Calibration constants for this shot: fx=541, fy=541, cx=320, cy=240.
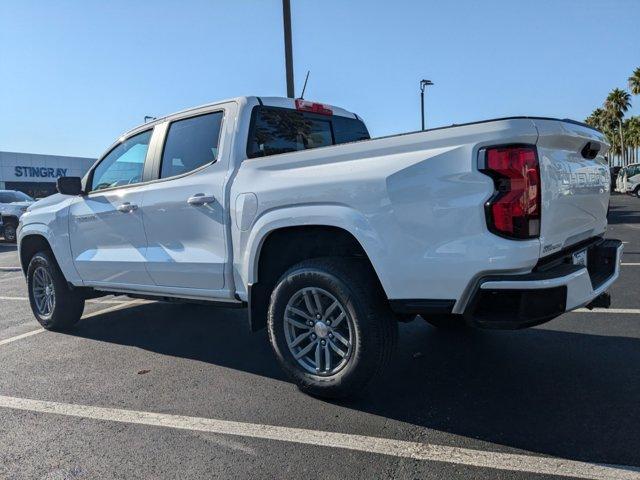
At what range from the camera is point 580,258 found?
10.7 feet

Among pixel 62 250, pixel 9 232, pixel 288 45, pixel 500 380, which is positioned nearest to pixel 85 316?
pixel 62 250

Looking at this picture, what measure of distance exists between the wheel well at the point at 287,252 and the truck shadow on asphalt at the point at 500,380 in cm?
69

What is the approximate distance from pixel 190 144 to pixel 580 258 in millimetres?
2992

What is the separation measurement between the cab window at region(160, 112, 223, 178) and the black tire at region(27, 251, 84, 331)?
78.4 inches

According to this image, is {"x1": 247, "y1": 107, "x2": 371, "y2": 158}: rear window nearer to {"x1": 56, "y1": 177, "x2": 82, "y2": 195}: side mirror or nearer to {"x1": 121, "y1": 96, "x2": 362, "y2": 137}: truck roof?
{"x1": 121, "y1": 96, "x2": 362, "y2": 137}: truck roof

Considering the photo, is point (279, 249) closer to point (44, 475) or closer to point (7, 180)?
point (44, 475)

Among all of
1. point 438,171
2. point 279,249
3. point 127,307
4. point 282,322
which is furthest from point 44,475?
point 127,307

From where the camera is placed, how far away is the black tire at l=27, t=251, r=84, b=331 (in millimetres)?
5598

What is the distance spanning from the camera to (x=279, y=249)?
375 cm

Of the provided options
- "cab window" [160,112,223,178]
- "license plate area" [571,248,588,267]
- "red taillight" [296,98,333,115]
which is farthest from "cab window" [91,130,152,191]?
"license plate area" [571,248,588,267]

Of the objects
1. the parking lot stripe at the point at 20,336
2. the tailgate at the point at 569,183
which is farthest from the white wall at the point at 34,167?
the tailgate at the point at 569,183

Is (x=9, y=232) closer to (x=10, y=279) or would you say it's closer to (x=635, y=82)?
(x=10, y=279)

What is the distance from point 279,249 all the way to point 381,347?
1.01 metres

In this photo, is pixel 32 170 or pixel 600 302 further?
pixel 32 170
